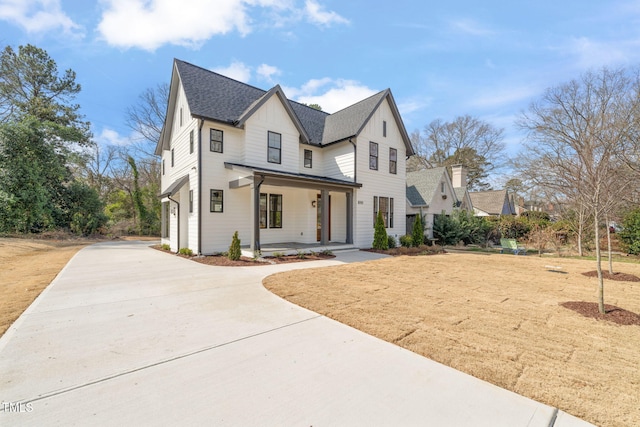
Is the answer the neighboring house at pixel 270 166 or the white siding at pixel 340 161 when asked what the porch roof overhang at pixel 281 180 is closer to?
the neighboring house at pixel 270 166

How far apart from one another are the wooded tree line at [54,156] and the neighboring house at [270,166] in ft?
31.2

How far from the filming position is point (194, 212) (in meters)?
11.6

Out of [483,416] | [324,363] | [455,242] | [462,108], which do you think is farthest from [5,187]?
[462,108]

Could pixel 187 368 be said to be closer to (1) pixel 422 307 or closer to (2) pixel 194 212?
(1) pixel 422 307

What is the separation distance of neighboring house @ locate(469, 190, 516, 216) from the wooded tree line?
3581 cm

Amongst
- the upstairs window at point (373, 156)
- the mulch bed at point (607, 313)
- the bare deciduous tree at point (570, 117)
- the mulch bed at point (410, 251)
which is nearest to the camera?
the mulch bed at point (607, 313)

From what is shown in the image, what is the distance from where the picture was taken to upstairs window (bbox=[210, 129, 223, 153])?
11648 mm

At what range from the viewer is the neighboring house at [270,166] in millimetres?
11438

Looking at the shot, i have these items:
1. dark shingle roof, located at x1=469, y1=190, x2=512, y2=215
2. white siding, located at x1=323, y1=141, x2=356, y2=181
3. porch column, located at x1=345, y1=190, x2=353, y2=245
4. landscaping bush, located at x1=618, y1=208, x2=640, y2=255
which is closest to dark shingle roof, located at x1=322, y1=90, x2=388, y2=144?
white siding, located at x1=323, y1=141, x2=356, y2=181

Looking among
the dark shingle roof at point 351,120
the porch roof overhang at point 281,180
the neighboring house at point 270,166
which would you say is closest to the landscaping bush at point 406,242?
the neighboring house at point 270,166

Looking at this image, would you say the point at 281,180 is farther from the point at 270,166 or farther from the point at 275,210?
the point at 275,210

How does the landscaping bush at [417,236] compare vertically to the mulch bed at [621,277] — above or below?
above

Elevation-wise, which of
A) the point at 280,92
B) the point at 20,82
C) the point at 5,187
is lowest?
the point at 5,187

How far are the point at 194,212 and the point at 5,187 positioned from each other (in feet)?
52.6
